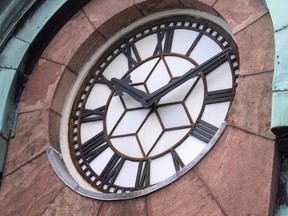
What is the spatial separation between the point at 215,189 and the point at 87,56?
248cm

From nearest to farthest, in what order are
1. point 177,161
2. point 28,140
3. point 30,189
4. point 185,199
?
point 185,199
point 177,161
point 30,189
point 28,140

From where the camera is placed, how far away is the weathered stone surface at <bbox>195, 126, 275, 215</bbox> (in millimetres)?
7234

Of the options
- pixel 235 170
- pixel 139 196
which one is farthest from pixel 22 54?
pixel 235 170

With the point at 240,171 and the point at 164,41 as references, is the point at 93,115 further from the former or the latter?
the point at 240,171

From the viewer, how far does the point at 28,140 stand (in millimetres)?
8727

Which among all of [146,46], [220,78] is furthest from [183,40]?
[220,78]

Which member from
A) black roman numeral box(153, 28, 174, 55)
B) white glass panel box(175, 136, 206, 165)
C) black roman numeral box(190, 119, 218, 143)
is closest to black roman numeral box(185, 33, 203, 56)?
black roman numeral box(153, 28, 174, 55)

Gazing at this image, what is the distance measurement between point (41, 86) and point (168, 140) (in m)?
1.59

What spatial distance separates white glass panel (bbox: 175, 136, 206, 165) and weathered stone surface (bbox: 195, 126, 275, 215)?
1.39 ft

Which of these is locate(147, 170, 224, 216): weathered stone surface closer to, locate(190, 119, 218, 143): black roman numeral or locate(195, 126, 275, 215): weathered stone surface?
locate(195, 126, 275, 215): weathered stone surface

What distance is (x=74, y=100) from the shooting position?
9.12 meters

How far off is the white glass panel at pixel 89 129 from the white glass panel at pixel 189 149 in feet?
3.21

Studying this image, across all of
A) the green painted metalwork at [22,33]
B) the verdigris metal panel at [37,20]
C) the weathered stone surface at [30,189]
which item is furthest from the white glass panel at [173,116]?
the verdigris metal panel at [37,20]

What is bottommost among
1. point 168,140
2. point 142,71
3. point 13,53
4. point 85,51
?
point 168,140
